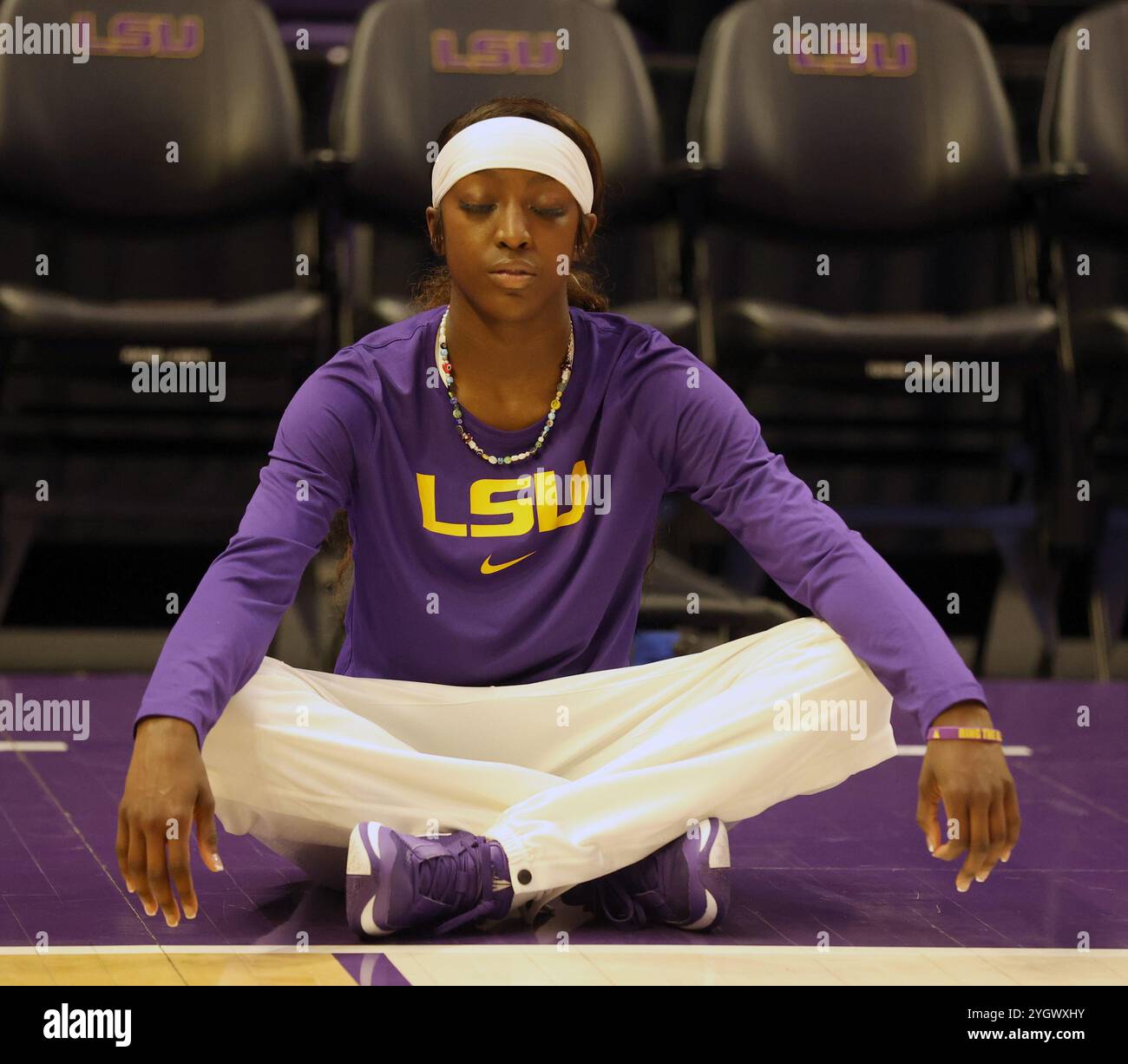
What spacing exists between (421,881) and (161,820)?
1.05 ft

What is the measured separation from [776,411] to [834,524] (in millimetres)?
2029

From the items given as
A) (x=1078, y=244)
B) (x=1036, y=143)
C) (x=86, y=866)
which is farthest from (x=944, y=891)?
(x=1036, y=143)

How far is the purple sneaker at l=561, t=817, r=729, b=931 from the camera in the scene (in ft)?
6.53

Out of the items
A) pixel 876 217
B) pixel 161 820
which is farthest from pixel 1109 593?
pixel 161 820

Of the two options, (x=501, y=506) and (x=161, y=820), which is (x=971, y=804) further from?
(x=161, y=820)

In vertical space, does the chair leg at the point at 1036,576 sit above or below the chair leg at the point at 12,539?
below

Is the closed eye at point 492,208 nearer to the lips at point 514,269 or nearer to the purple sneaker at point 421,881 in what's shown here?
the lips at point 514,269

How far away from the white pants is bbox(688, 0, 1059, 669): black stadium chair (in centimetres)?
184

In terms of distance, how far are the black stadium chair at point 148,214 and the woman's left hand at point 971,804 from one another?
7.06 ft

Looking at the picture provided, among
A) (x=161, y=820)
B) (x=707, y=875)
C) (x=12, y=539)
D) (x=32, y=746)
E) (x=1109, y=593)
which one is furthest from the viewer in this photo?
(x=1109, y=593)

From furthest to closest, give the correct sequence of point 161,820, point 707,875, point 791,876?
point 791,876
point 707,875
point 161,820

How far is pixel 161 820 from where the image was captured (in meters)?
1.72

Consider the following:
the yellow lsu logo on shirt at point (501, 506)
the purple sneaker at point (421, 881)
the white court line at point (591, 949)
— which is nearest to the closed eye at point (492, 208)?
the yellow lsu logo on shirt at point (501, 506)

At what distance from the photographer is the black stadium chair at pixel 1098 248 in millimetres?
3787
